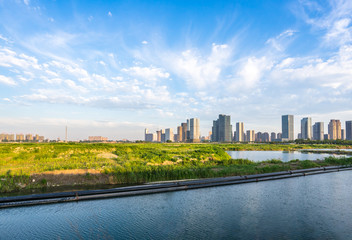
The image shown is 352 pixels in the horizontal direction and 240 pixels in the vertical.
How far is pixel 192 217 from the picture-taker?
13000 mm

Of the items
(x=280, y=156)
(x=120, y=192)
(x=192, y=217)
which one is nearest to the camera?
(x=192, y=217)

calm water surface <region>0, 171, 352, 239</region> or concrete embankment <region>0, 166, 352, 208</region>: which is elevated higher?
concrete embankment <region>0, 166, 352, 208</region>

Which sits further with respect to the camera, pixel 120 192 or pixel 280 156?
pixel 280 156

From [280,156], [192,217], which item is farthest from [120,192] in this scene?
[280,156]

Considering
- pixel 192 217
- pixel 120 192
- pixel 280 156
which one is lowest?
pixel 280 156

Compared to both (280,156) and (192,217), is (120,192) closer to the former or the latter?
(192,217)

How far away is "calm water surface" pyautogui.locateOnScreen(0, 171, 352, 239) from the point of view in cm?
1085

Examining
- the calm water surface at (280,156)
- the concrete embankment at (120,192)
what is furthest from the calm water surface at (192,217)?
the calm water surface at (280,156)

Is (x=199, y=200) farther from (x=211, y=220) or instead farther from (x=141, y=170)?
(x=141, y=170)

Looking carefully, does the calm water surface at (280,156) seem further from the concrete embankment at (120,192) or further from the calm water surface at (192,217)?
the calm water surface at (192,217)

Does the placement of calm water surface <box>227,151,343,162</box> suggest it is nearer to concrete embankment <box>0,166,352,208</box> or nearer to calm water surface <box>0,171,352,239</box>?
concrete embankment <box>0,166,352,208</box>

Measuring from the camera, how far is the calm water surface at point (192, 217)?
1085 centimetres

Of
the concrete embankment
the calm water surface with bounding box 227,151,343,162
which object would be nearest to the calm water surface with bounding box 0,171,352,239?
the concrete embankment

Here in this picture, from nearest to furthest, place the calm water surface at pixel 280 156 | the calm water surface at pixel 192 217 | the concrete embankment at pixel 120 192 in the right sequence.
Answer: the calm water surface at pixel 192 217
the concrete embankment at pixel 120 192
the calm water surface at pixel 280 156
